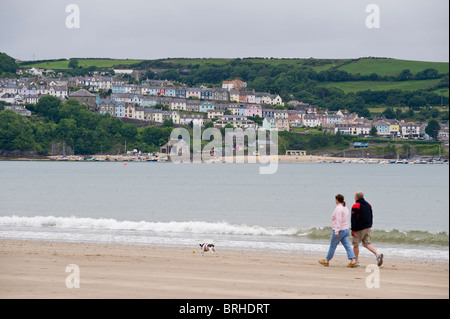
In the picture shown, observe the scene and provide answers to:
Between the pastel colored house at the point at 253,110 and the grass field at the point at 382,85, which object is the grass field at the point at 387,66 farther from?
the pastel colored house at the point at 253,110

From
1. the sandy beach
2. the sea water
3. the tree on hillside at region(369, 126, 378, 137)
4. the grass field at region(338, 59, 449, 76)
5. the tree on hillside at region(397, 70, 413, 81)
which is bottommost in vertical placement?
the sea water

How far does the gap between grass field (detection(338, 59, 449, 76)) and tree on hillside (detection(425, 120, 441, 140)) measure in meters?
45.9

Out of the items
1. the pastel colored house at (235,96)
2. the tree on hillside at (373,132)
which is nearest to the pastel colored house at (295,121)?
the tree on hillside at (373,132)

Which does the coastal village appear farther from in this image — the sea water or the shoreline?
the sea water

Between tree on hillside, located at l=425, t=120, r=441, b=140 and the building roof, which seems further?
the building roof

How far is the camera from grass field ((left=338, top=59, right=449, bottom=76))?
597 feet

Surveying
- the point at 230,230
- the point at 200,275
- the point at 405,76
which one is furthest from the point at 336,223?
the point at 405,76

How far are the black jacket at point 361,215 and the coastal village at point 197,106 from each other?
120061 millimetres

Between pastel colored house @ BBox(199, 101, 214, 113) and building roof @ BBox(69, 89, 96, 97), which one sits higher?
building roof @ BBox(69, 89, 96, 97)

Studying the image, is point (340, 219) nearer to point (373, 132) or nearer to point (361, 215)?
Answer: point (361, 215)

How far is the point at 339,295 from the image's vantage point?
8.84 meters

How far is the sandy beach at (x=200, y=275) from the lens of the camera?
8.84 meters

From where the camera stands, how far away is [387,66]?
627 feet

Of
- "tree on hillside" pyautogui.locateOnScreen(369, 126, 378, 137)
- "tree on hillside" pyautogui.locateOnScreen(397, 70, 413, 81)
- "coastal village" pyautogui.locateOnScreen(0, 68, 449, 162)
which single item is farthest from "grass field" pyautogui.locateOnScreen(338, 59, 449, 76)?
"tree on hillside" pyautogui.locateOnScreen(369, 126, 378, 137)
